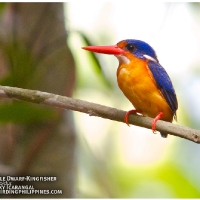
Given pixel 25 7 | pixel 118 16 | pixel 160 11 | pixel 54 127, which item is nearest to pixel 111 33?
pixel 118 16

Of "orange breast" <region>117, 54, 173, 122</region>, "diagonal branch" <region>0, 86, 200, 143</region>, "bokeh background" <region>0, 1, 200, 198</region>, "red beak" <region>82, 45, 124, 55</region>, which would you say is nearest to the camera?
"diagonal branch" <region>0, 86, 200, 143</region>

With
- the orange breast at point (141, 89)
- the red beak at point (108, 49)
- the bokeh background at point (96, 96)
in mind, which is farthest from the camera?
the bokeh background at point (96, 96)

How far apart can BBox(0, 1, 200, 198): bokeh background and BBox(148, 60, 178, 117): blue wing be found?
0.84 feet

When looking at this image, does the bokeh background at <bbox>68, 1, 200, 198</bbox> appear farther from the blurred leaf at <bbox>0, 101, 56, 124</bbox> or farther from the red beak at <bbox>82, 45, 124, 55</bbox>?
the blurred leaf at <bbox>0, 101, 56, 124</bbox>

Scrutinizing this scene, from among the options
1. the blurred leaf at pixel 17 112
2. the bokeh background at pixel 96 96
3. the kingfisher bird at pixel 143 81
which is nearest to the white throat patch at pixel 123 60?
the kingfisher bird at pixel 143 81

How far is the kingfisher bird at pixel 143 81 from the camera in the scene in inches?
51.1

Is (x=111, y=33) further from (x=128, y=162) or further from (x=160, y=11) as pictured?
(x=128, y=162)

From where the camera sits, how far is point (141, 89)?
1290mm

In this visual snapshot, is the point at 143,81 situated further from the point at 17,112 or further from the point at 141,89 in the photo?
the point at 17,112

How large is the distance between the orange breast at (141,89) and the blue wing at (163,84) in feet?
0.05

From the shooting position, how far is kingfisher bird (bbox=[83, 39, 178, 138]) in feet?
4.26

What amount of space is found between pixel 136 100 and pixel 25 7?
2.27ft

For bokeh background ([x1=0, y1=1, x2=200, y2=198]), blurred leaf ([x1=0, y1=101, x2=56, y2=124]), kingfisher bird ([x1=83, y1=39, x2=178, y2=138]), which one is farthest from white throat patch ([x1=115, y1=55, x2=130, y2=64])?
blurred leaf ([x1=0, y1=101, x2=56, y2=124])

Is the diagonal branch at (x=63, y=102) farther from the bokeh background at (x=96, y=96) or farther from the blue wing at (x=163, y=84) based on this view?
the bokeh background at (x=96, y=96)
